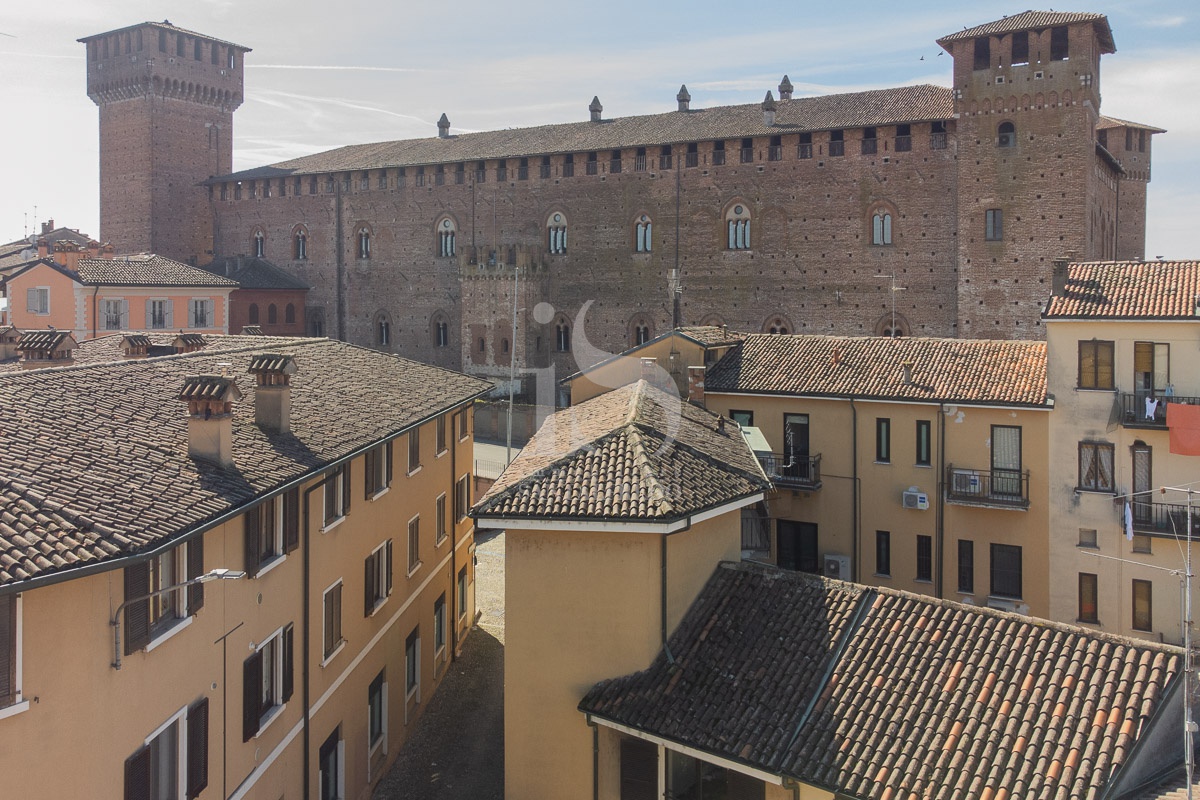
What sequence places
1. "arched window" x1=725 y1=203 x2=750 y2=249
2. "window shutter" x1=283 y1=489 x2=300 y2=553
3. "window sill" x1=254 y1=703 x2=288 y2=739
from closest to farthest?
"window sill" x1=254 y1=703 x2=288 y2=739, "window shutter" x1=283 y1=489 x2=300 y2=553, "arched window" x1=725 y1=203 x2=750 y2=249

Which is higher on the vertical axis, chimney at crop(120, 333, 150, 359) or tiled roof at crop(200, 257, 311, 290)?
tiled roof at crop(200, 257, 311, 290)

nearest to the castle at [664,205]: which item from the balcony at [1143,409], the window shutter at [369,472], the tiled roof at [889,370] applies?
the tiled roof at [889,370]

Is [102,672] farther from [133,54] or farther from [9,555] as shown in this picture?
[133,54]

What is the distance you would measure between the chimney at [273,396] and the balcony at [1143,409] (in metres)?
13.2

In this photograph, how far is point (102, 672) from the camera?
6.48 meters

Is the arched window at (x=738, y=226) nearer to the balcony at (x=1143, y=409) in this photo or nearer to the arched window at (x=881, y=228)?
the arched window at (x=881, y=228)

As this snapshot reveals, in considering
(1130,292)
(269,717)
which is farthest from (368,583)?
(1130,292)

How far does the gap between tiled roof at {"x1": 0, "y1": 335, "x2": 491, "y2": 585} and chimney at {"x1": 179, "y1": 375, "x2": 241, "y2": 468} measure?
123 mm

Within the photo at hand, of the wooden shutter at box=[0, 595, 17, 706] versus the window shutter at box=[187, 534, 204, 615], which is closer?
the wooden shutter at box=[0, 595, 17, 706]

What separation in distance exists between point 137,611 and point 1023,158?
28.1 m

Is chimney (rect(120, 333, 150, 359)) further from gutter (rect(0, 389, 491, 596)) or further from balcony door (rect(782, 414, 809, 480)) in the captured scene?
balcony door (rect(782, 414, 809, 480))

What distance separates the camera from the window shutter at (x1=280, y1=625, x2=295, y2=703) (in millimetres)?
9898

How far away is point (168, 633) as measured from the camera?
733 centimetres

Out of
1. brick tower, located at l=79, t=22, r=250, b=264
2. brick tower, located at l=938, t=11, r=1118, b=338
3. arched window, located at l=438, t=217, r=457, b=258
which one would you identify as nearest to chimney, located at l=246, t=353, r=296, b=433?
brick tower, located at l=938, t=11, r=1118, b=338
